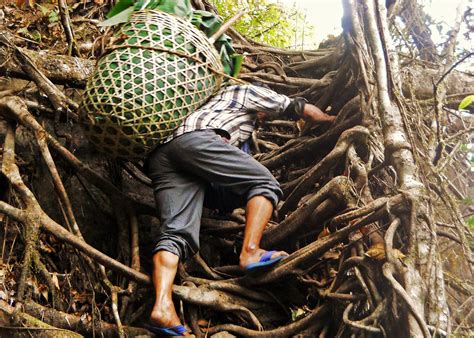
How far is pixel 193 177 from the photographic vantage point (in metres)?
3.38

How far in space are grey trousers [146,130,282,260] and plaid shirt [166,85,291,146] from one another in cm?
9

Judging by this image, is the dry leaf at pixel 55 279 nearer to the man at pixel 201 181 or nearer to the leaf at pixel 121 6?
the man at pixel 201 181

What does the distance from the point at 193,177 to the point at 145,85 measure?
631mm

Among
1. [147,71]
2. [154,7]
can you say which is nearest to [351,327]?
[147,71]

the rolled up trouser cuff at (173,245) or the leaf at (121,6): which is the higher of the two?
the leaf at (121,6)

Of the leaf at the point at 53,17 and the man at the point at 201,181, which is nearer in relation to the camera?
the man at the point at 201,181

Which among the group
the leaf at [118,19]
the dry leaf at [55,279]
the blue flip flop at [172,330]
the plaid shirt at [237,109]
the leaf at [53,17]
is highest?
the leaf at [118,19]

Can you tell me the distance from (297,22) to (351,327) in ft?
21.0

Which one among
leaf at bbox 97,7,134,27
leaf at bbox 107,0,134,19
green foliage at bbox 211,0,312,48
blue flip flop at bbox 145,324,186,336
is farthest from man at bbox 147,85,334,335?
green foliage at bbox 211,0,312,48

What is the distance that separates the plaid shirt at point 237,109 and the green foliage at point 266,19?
4242 mm

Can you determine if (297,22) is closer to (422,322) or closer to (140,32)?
(140,32)

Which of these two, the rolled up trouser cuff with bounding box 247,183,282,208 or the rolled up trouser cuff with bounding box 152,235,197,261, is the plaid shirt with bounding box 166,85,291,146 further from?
the rolled up trouser cuff with bounding box 152,235,197,261

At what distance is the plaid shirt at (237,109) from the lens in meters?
3.33

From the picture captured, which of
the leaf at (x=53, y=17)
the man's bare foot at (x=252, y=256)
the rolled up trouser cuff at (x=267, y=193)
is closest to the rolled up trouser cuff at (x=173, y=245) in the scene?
the man's bare foot at (x=252, y=256)
